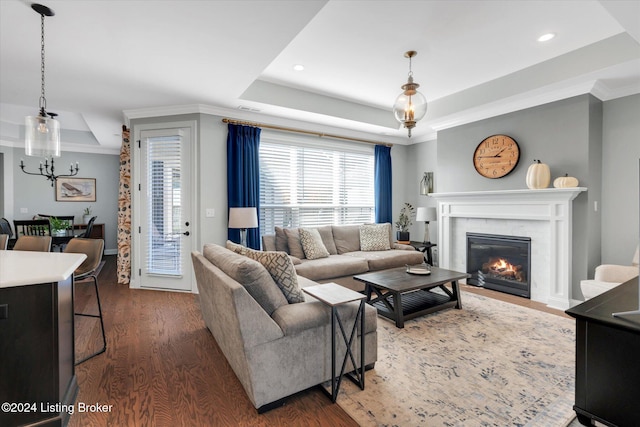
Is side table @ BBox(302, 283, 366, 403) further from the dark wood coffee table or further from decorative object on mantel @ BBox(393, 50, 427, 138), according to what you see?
decorative object on mantel @ BBox(393, 50, 427, 138)

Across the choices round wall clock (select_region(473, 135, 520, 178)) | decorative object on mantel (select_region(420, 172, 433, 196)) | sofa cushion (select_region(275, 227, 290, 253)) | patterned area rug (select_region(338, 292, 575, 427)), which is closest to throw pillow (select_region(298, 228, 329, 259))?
sofa cushion (select_region(275, 227, 290, 253))

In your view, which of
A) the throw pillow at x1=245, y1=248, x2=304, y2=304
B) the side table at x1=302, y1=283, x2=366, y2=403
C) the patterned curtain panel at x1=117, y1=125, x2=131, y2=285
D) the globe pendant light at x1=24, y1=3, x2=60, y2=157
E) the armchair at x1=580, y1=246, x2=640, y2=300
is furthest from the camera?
the patterned curtain panel at x1=117, y1=125, x2=131, y2=285

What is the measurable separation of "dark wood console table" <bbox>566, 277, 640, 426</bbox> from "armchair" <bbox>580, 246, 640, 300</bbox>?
160 centimetres

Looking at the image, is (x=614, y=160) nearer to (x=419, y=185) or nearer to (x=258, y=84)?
(x=419, y=185)

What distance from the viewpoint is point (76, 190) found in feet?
23.5

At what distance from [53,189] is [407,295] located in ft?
26.4

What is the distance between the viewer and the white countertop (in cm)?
158

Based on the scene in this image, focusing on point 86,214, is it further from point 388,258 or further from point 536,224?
point 536,224

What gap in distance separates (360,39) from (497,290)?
390 centimetres

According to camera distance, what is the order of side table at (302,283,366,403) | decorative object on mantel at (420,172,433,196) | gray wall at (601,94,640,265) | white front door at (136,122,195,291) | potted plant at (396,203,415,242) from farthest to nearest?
potted plant at (396,203,415,242) < decorative object on mantel at (420,172,433,196) < white front door at (136,122,195,291) < gray wall at (601,94,640,265) < side table at (302,283,366,403)

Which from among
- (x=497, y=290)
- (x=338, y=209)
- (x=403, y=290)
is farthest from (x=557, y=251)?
(x=338, y=209)

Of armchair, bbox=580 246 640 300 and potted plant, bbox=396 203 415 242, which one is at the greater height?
potted plant, bbox=396 203 415 242

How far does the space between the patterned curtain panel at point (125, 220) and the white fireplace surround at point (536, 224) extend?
5148 millimetres

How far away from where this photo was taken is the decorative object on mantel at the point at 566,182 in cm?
359
